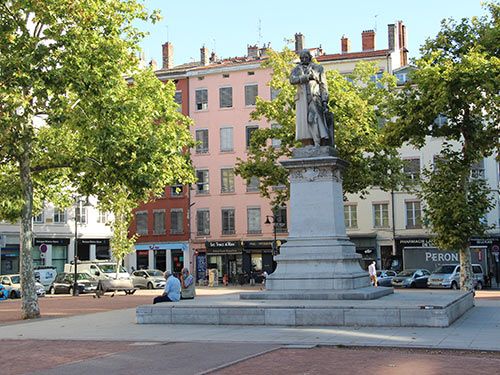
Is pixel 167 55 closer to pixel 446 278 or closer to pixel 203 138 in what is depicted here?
pixel 203 138

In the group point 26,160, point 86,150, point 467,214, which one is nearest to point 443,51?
point 467,214

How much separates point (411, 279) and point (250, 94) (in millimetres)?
21967

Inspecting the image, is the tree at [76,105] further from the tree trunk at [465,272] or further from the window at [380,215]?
the window at [380,215]

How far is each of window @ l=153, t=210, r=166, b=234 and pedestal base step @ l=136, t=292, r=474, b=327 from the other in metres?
43.4

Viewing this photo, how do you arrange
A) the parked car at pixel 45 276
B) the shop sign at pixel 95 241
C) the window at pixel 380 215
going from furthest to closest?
the shop sign at pixel 95 241
the window at pixel 380 215
the parked car at pixel 45 276

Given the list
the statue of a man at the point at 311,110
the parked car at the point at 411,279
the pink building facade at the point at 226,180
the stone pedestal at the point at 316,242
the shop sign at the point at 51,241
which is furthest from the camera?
the pink building facade at the point at 226,180

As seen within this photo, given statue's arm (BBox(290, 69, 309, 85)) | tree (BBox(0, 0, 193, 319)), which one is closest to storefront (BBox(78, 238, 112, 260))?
tree (BBox(0, 0, 193, 319))

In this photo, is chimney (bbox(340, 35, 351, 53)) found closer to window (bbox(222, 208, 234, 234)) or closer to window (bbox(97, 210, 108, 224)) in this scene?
window (bbox(222, 208, 234, 234))

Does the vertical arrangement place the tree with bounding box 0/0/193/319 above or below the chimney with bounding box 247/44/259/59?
below

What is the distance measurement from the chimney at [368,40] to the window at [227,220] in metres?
17.7

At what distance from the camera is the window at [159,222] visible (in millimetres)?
60781

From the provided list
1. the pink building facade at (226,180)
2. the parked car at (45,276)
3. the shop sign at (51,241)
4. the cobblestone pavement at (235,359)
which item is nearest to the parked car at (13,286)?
the parked car at (45,276)

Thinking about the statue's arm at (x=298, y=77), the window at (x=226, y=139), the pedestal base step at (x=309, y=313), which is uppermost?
the window at (x=226, y=139)

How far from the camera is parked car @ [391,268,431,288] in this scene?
147 feet
